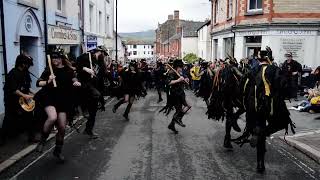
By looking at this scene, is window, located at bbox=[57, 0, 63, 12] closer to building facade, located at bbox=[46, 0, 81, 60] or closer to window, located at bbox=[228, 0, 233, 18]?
building facade, located at bbox=[46, 0, 81, 60]

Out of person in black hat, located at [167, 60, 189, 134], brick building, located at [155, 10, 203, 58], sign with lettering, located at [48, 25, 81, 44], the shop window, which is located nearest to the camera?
person in black hat, located at [167, 60, 189, 134]

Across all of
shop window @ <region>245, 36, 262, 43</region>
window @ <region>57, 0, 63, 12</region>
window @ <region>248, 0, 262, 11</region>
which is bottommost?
shop window @ <region>245, 36, 262, 43</region>

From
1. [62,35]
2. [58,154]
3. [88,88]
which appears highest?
[62,35]

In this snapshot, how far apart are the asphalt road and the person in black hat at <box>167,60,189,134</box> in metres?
0.33

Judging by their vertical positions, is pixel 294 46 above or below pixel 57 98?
above

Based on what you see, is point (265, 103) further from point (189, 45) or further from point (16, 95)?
point (189, 45)

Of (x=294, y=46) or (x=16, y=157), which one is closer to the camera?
(x=16, y=157)

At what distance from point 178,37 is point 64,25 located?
51246mm

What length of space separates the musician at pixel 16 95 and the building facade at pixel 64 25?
424 cm

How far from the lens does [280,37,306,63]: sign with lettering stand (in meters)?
20.5

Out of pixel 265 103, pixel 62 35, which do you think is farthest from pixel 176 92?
pixel 62 35

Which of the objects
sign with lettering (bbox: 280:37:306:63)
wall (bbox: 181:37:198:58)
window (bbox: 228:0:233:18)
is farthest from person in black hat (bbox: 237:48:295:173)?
wall (bbox: 181:37:198:58)

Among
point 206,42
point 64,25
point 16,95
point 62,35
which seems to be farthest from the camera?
point 206,42

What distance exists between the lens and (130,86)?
483 inches
